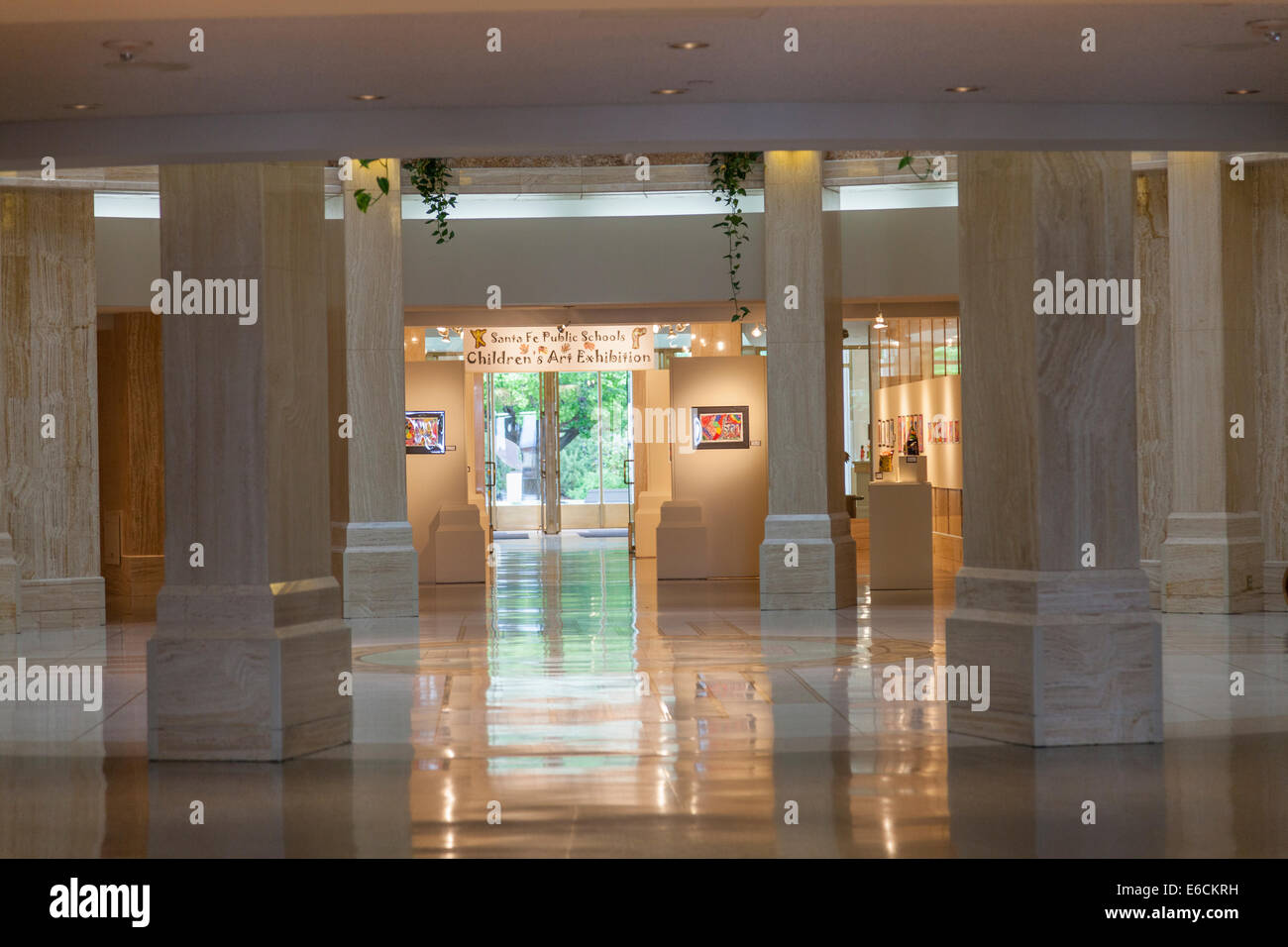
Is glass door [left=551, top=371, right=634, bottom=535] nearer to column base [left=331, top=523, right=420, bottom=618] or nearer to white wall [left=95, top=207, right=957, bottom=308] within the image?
white wall [left=95, top=207, right=957, bottom=308]

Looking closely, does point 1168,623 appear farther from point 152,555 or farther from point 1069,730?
point 152,555

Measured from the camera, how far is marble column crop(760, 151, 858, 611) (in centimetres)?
1352

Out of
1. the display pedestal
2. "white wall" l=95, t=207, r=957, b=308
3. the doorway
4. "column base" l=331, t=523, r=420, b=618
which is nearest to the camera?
"column base" l=331, t=523, r=420, b=618

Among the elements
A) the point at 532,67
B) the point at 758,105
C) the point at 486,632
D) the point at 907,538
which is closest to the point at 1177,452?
the point at 907,538

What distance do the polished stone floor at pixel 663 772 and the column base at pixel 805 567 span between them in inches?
107

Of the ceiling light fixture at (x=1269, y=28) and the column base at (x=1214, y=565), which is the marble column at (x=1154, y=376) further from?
the ceiling light fixture at (x=1269, y=28)

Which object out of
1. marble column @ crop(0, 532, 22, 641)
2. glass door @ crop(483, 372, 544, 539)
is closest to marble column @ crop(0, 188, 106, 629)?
marble column @ crop(0, 532, 22, 641)

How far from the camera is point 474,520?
1784cm

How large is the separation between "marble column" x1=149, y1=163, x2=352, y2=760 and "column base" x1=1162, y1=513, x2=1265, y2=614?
27.9ft

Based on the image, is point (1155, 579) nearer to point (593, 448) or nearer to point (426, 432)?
point (426, 432)

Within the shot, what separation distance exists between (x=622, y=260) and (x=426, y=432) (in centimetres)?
433

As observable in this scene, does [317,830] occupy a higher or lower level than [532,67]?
lower

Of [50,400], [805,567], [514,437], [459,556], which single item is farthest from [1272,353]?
[514,437]
